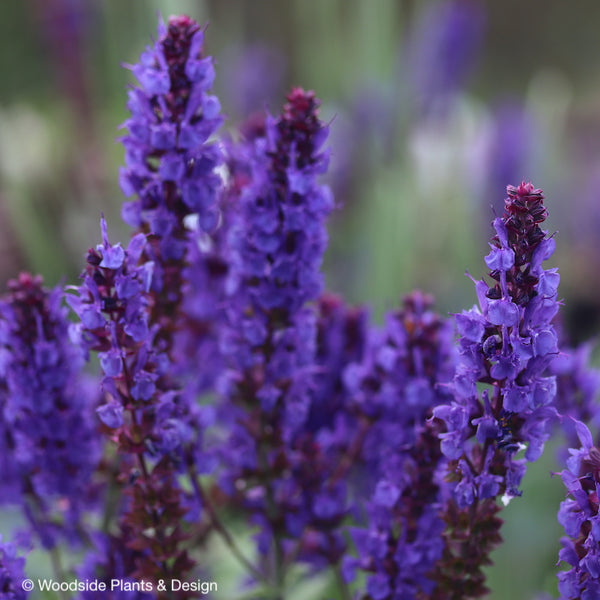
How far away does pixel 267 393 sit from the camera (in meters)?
0.75

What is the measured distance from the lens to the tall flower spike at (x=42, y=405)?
694 mm

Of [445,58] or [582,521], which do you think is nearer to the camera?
[582,521]

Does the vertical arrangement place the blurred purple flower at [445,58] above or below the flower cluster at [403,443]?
above

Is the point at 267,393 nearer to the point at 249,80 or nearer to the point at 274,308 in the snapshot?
the point at 274,308

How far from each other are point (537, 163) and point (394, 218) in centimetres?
37

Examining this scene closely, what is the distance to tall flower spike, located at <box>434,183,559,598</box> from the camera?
1.80 feet

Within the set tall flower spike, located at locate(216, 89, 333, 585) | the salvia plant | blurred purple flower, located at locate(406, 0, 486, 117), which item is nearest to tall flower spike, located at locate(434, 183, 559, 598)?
the salvia plant

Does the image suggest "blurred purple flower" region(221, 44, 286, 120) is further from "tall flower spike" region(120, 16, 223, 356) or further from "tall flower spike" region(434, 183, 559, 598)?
"tall flower spike" region(434, 183, 559, 598)

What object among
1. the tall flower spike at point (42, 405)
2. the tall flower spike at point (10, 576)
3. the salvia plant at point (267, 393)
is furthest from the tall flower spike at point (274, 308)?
the tall flower spike at point (10, 576)

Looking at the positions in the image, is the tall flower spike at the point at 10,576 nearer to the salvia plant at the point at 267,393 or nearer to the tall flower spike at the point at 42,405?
the salvia plant at the point at 267,393

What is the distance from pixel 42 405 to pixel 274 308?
0.66 ft

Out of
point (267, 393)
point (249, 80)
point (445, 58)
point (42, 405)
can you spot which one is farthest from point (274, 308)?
point (249, 80)

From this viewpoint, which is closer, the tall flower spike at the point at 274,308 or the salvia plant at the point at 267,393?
the salvia plant at the point at 267,393

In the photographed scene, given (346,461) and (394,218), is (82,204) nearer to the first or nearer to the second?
(394,218)
